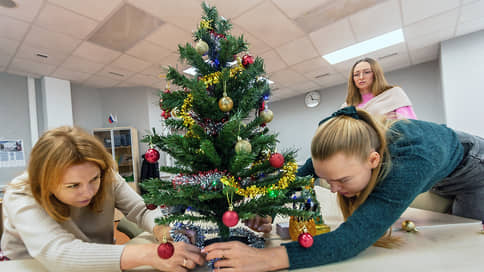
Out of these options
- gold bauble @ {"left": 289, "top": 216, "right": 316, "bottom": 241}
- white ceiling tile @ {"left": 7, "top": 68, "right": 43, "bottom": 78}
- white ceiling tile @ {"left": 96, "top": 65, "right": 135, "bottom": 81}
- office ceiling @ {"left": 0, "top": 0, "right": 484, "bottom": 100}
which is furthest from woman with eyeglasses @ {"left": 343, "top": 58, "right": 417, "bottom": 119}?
white ceiling tile @ {"left": 7, "top": 68, "right": 43, "bottom": 78}

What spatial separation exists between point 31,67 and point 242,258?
476 centimetres

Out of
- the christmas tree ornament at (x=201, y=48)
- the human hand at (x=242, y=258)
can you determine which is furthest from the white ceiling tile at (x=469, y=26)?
the human hand at (x=242, y=258)

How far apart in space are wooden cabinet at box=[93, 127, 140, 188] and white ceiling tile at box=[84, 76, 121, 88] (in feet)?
3.01

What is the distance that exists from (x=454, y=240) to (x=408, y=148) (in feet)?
1.12

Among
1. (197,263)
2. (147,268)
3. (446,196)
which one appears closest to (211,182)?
(197,263)

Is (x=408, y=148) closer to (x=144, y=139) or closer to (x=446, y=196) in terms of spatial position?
(x=144, y=139)

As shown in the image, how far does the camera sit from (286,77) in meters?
4.89

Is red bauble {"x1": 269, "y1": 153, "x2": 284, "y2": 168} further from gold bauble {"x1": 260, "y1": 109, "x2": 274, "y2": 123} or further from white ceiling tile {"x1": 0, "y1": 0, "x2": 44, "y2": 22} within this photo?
white ceiling tile {"x1": 0, "y1": 0, "x2": 44, "y2": 22}

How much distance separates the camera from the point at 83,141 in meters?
0.81

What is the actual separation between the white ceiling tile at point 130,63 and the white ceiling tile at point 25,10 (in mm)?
1153

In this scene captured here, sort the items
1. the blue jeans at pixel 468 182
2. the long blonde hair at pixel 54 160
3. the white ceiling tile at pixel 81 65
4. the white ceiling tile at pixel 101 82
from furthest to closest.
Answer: the white ceiling tile at pixel 101 82, the white ceiling tile at pixel 81 65, the blue jeans at pixel 468 182, the long blonde hair at pixel 54 160

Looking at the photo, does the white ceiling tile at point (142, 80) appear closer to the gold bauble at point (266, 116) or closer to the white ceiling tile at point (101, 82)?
the white ceiling tile at point (101, 82)

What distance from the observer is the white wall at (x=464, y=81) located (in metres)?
3.48

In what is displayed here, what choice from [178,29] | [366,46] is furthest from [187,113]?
[366,46]
